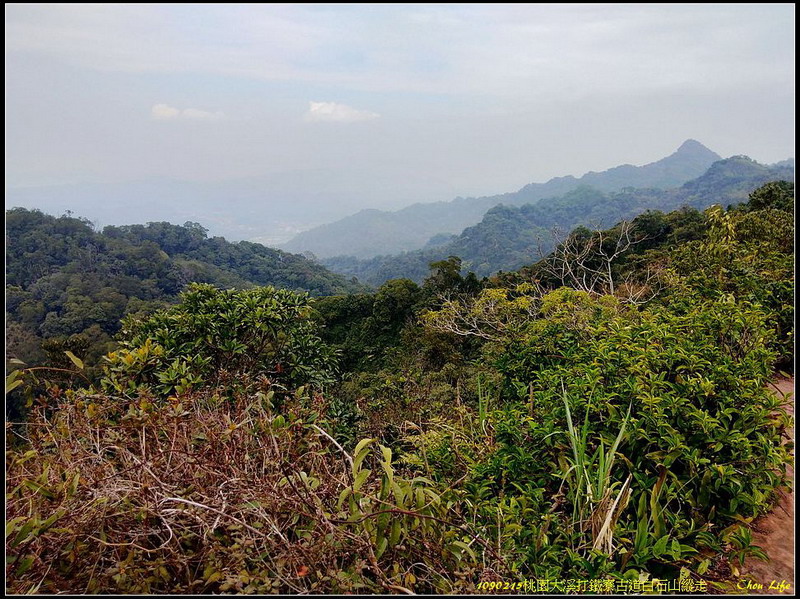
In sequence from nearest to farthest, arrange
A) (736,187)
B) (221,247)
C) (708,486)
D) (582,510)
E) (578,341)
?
(582,510), (708,486), (578,341), (221,247), (736,187)

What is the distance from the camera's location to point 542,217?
106 metres

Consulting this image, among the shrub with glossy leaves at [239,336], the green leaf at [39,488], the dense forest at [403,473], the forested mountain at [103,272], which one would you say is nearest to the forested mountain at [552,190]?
the forested mountain at [103,272]

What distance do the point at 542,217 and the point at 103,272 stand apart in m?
90.8

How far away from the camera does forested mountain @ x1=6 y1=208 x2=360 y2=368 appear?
96.8 feet

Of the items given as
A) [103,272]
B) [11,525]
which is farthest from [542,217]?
[11,525]

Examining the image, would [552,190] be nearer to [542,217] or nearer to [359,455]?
[542,217]

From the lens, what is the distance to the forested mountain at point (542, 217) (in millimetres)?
77000

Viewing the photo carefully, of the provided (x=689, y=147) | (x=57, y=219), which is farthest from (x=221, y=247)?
(x=689, y=147)

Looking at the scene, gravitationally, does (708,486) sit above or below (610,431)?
below

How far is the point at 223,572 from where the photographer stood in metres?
1.30

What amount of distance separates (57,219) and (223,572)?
57226mm

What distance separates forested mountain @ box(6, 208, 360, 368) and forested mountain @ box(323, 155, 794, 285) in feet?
75.2

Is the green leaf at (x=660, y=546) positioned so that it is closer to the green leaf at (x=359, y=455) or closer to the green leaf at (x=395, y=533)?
the green leaf at (x=395, y=533)

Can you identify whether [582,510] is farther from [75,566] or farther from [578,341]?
[578,341]
